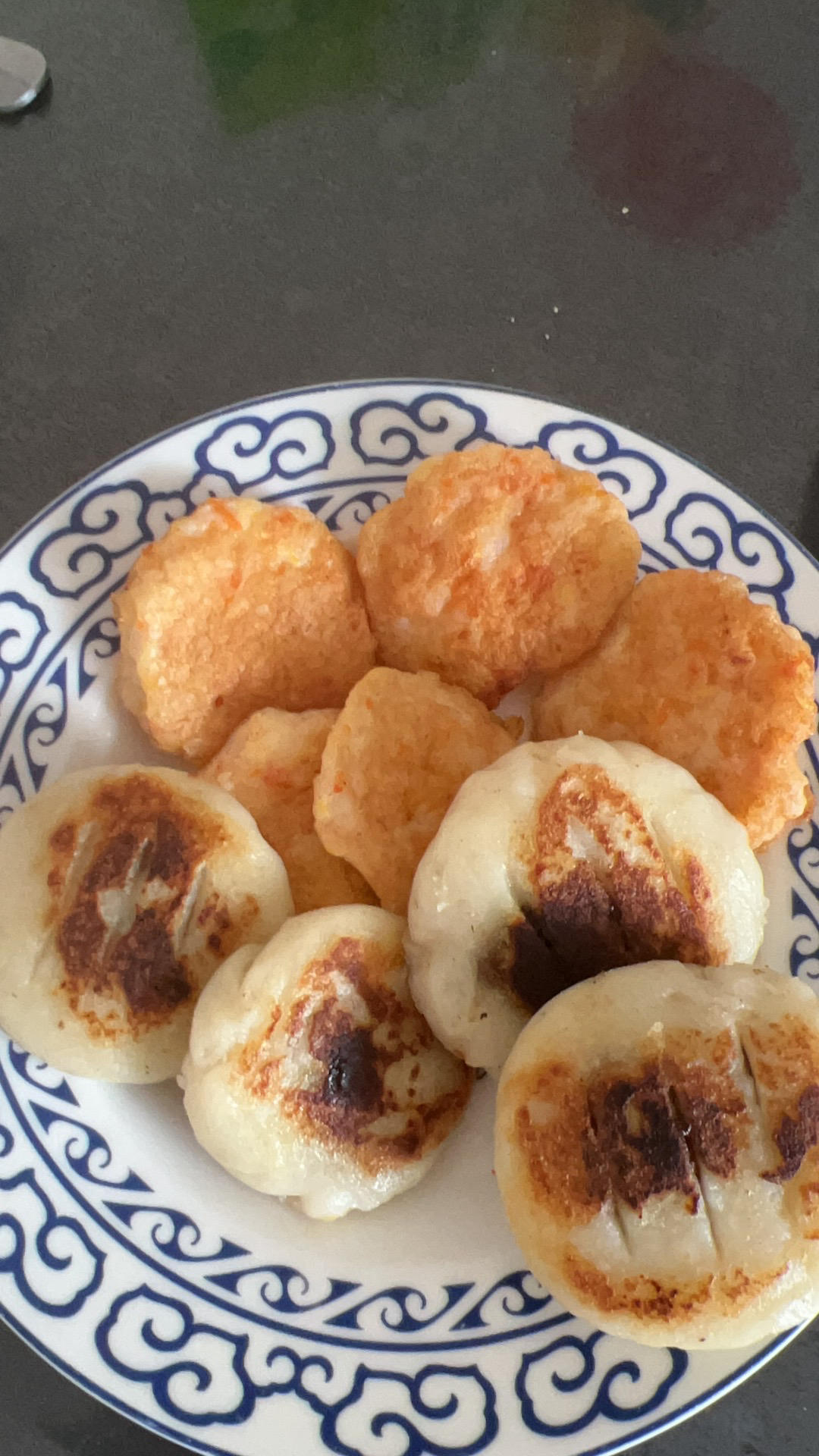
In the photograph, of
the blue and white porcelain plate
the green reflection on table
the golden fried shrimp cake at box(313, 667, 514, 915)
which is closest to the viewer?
the blue and white porcelain plate

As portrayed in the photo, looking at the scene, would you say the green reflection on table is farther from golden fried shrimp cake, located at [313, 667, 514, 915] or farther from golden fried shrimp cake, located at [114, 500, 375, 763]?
golden fried shrimp cake, located at [313, 667, 514, 915]

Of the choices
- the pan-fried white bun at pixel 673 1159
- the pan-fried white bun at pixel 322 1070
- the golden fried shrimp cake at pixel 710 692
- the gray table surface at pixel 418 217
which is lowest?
the pan-fried white bun at pixel 673 1159

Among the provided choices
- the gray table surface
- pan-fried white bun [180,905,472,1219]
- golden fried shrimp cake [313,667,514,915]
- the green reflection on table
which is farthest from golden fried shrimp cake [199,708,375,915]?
the green reflection on table

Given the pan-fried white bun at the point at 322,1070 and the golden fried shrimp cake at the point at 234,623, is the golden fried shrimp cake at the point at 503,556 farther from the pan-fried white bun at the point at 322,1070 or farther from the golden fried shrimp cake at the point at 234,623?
the pan-fried white bun at the point at 322,1070

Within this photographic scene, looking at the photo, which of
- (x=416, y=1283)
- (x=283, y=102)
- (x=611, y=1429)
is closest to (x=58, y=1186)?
(x=416, y=1283)

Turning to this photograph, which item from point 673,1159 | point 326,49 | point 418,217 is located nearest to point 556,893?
point 673,1159

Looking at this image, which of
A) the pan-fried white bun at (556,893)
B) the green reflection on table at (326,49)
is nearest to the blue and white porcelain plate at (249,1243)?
the pan-fried white bun at (556,893)

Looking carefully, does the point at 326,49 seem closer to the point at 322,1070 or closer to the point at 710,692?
the point at 710,692

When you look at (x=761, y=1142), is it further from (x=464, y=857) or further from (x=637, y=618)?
(x=637, y=618)
